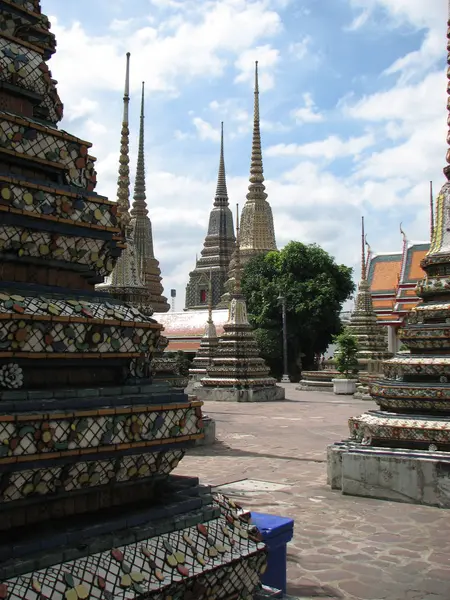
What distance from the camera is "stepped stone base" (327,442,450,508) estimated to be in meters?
8.27

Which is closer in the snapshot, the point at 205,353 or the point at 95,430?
the point at 95,430

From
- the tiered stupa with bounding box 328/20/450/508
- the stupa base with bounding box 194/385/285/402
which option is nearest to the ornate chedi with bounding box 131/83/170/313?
the stupa base with bounding box 194/385/285/402

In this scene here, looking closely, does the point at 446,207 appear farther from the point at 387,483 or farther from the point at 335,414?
the point at 335,414

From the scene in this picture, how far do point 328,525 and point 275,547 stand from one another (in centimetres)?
262

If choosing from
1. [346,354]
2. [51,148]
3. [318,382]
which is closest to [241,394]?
[346,354]

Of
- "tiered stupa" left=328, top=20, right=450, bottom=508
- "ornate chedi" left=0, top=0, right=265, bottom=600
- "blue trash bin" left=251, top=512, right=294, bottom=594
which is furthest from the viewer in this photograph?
"tiered stupa" left=328, top=20, right=450, bottom=508

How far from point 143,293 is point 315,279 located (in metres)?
28.8

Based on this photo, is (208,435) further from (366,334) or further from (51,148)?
(366,334)

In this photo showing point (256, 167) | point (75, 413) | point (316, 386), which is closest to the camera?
point (75, 413)

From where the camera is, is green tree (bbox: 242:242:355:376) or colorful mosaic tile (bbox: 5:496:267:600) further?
green tree (bbox: 242:242:355:376)

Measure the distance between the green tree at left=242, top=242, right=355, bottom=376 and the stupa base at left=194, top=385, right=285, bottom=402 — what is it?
12.5 metres

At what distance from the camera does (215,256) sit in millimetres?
60000

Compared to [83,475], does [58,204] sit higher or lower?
higher

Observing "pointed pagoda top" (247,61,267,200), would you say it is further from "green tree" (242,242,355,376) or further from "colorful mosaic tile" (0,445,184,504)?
"colorful mosaic tile" (0,445,184,504)
